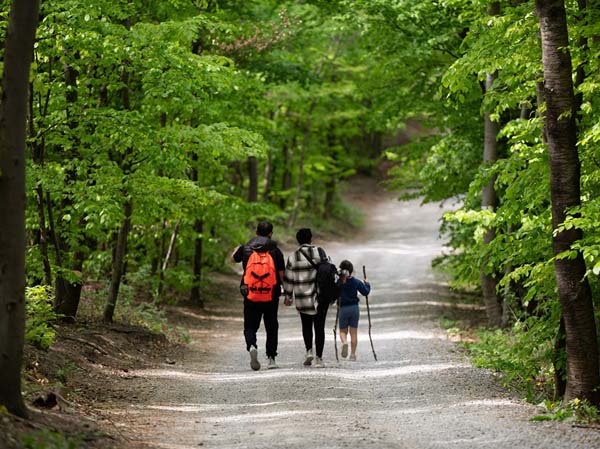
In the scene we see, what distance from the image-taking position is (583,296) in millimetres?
9219

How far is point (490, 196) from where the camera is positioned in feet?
61.0

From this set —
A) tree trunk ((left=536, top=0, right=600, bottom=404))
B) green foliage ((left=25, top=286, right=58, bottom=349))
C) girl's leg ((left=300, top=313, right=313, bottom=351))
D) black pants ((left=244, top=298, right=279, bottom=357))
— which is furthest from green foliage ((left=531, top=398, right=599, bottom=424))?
green foliage ((left=25, top=286, right=58, bottom=349))

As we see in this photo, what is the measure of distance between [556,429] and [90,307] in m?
10.6

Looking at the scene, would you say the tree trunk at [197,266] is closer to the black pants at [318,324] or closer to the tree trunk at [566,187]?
the black pants at [318,324]

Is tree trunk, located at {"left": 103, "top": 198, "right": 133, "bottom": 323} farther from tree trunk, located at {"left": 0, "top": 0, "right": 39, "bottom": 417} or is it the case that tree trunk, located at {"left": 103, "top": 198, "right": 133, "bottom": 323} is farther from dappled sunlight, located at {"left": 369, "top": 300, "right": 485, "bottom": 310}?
dappled sunlight, located at {"left": 369, "top": 300, "right": 485, "bottom": 310}

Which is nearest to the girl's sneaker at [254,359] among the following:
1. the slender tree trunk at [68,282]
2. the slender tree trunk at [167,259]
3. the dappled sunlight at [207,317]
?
the slender tree trunk at [68,282]

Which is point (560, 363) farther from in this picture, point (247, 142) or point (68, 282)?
point (68, 282)

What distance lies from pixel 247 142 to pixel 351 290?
303cm

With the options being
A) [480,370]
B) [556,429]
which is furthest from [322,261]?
[556,429]

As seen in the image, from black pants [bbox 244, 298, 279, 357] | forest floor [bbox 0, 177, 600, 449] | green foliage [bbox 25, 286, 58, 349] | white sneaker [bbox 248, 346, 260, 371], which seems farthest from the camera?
white sneaker [bbox 248, 346, 260, 371]

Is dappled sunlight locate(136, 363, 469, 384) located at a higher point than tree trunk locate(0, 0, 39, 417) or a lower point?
lower

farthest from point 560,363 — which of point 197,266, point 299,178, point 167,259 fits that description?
point 299,178

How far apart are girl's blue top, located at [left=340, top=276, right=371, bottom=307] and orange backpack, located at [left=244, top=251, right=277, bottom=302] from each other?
1.98 meters

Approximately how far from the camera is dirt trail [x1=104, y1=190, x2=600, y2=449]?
798 cm
